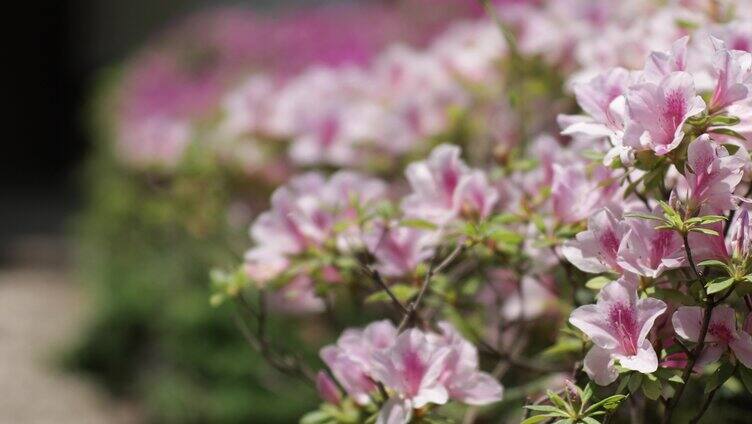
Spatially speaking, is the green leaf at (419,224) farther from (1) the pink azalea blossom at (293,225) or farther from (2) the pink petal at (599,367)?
(2) the pink petal at (599,367)

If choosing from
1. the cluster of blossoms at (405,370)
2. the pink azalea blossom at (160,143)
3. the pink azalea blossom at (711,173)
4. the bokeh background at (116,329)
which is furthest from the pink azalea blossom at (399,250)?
the pink azalea blossom at (160,143)

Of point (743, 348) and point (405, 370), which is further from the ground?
point (405, 370)

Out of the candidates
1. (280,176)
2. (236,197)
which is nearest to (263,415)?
(236,197)

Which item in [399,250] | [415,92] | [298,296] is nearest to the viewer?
[399,250]

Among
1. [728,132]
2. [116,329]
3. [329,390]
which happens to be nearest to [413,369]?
[329,390]

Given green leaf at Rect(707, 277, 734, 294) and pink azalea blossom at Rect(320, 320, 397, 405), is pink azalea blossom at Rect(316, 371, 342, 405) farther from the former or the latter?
green leaf at Rect(707, 277, 734, 294)

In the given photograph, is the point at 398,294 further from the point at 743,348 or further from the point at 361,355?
the point at 743,348

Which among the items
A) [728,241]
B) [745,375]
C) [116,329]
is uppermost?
[116,329]
